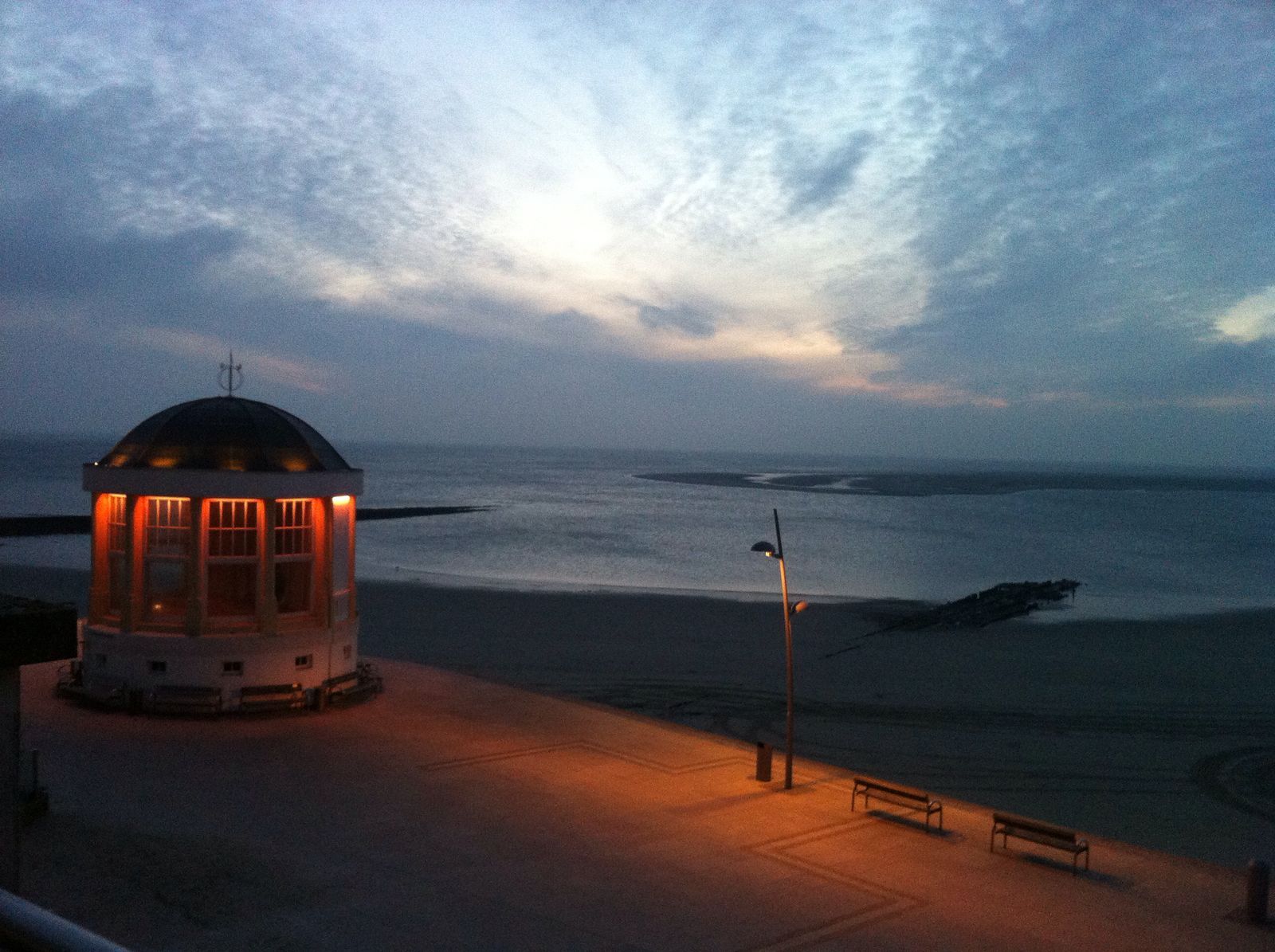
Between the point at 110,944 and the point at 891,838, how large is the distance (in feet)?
52.1

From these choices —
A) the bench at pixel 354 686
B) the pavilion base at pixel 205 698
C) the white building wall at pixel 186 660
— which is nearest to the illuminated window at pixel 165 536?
the white building wall at pixel 186 660

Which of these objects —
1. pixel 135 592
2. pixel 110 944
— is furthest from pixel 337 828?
pixel 110 944

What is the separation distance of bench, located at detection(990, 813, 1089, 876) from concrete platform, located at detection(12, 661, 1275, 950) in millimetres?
319

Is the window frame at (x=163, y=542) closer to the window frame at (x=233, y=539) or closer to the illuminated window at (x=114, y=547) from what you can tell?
the window frame at (x=233, y=539)

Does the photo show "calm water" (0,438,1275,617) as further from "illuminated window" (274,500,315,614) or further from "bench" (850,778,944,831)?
"bench" (850,778,944,831)

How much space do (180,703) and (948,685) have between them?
2327cm

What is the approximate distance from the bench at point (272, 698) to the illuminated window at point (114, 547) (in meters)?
4.02

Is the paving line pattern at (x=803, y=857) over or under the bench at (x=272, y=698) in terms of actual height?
under

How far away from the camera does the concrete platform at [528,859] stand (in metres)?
12.8

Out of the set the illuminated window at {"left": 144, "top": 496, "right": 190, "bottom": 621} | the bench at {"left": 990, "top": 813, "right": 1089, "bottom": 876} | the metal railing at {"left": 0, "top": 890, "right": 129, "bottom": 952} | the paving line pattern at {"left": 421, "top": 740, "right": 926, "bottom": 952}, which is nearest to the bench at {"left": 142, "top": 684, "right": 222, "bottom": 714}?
the illuminated window at {"left": 144, "top": 496, "right": 190, "bottom": 621}

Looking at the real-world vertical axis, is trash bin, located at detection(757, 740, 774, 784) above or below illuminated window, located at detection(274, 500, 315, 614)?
below

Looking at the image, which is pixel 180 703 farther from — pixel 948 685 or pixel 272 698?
pixel 948 685

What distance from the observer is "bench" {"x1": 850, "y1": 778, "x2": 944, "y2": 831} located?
1748 centimetres

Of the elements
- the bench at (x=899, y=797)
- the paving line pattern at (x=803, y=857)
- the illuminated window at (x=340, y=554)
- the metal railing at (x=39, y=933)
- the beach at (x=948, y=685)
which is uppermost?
the metal railing at (x=39, y=933)
